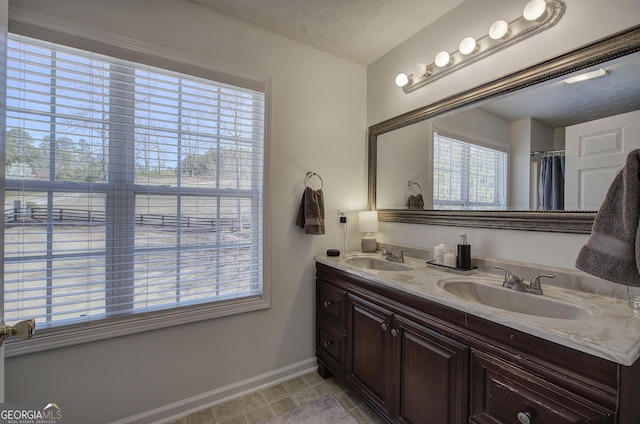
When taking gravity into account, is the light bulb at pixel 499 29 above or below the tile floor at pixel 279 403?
above

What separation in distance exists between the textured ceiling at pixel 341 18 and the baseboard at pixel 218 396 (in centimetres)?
243

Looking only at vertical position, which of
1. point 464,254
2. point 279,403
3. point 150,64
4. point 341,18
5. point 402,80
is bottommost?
point 279,403

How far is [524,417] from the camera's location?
0.89m

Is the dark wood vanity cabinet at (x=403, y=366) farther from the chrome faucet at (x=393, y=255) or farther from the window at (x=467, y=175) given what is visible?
the window at (x=467, y=175)

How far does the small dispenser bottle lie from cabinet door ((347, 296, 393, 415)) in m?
0.53

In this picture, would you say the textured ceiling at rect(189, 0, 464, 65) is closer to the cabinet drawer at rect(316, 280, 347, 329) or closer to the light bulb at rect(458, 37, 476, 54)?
the light bulb at rect(458, 37, 476, 54)

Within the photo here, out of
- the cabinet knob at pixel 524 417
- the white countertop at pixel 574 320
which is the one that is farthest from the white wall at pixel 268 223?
the cabinet knob at pixel 524 417

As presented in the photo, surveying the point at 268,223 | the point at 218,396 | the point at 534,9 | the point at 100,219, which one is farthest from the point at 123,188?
the point at 534,9

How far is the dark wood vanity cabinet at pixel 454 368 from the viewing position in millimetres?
771

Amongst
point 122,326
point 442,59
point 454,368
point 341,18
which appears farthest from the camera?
point 341,18

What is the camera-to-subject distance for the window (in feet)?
5.03

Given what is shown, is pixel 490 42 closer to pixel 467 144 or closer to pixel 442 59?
pixel 442 59

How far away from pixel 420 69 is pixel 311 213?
1227 millimetres

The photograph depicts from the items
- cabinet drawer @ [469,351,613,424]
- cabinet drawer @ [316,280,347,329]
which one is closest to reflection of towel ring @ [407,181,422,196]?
cabinet drawer @ [316,280,347,329]
